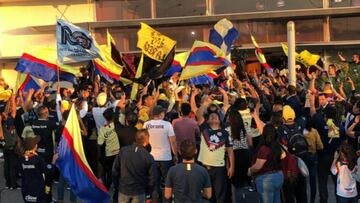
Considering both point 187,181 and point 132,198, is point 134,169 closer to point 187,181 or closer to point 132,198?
point 132,198

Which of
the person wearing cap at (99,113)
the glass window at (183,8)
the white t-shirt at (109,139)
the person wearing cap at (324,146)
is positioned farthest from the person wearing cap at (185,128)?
the glass window at (183,8)

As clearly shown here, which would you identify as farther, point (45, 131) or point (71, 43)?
point (71, 43)

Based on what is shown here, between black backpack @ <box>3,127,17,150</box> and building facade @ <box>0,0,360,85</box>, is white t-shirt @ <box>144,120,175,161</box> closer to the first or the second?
black backpack @ <box>3,127,17,150</box>

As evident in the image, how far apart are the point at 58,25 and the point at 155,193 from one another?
13.7ft

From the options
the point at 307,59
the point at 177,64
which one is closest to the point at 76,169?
the point at 177,64

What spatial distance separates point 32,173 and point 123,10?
1630 cm

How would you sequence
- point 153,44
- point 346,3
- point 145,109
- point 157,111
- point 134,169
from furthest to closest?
point 346,3, point 153,44, point 145,109, point 157,111, point 134,169

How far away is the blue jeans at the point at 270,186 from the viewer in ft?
23.8

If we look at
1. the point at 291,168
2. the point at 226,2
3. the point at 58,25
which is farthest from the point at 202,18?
the point at 291,168

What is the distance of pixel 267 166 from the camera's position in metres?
7.21

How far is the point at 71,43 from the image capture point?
420 inches

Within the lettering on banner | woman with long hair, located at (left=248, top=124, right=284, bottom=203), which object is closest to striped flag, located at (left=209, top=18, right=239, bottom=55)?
the lettering on banner

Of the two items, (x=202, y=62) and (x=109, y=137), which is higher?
(x=202, y=62)

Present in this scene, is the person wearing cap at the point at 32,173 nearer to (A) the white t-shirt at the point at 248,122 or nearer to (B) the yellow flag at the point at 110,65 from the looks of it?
(A) the white t-shirt at the point at 248,122
